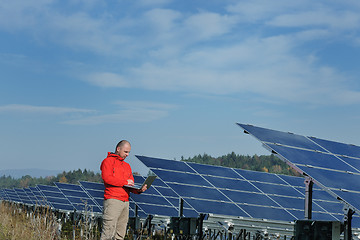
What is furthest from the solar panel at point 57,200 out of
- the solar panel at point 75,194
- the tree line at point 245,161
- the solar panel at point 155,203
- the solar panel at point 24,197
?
the tree line at point 245,161

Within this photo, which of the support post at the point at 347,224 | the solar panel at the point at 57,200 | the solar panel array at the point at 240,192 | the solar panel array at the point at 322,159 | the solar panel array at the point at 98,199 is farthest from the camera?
the solar panel at the point at 57,200

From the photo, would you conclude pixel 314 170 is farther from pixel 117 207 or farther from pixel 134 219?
pixel 134 219

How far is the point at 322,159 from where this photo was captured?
12.5 m

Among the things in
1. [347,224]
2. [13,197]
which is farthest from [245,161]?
[347,224]

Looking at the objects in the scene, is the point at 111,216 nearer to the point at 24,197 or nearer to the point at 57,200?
the point at 57,200

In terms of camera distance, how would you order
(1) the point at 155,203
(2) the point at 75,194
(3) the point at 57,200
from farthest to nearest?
1. (3) the point at 57,200
2. (2) the point at 75,194
3. (1) the point at 155,203

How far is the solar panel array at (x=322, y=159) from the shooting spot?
10852 mm

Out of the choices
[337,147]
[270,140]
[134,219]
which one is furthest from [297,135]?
[134,219]

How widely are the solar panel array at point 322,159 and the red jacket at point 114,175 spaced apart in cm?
305

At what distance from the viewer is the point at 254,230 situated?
17.3m

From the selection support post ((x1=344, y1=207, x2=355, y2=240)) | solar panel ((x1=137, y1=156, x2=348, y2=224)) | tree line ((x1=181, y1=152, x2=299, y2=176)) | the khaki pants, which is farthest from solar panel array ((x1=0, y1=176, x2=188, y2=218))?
tree line ((x1=181, y1=152, x2=299, y2=176))

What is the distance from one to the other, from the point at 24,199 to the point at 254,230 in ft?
159

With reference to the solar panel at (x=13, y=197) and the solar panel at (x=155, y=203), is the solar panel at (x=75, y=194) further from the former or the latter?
the solar panel at (x=13, y=197)

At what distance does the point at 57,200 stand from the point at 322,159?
106ft
